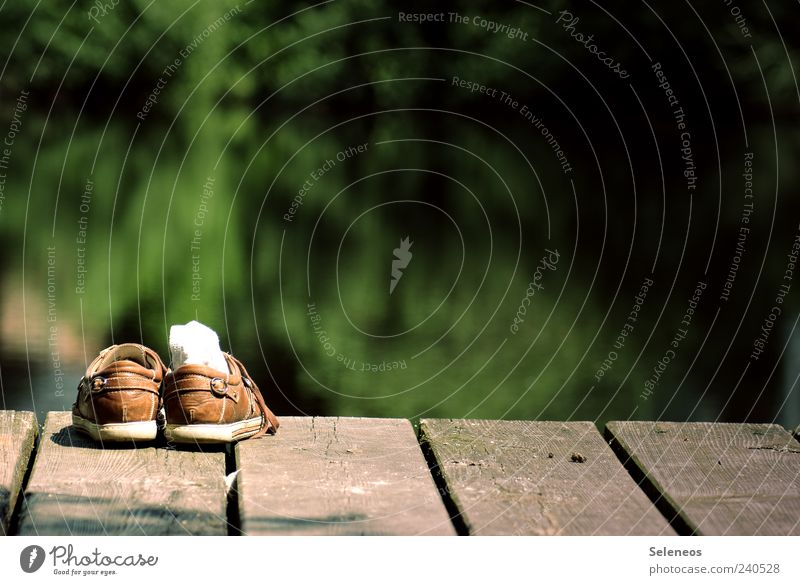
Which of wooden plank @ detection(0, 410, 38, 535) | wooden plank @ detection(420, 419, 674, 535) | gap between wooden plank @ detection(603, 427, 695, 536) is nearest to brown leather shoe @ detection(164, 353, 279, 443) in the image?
wooden plank @ detection(0, 410, 38, 535)

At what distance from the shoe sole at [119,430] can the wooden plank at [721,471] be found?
1.22 metres

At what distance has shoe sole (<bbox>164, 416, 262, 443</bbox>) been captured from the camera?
9.11ft

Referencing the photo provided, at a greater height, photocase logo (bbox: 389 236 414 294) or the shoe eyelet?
the shoe eyelet

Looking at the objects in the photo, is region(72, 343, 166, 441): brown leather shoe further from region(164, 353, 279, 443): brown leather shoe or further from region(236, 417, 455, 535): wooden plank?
region(236, 417, 455, 535): wooden plank

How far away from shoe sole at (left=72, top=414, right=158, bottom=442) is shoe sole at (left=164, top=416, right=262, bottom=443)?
43 millimetres

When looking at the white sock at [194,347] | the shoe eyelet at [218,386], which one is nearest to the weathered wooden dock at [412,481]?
the shoe eyelet at [218,386]

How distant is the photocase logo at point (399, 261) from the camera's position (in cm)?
585

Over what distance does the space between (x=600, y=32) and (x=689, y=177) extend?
43.1 inches

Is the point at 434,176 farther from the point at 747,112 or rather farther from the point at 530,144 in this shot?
the point at 747,112
